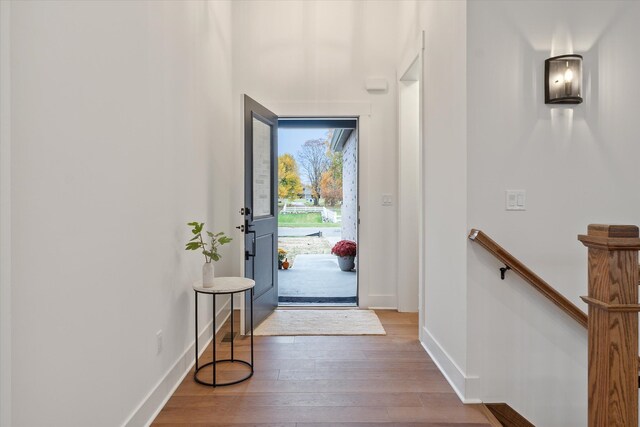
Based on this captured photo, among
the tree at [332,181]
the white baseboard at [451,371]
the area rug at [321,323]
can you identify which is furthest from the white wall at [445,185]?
the tree at [332,181]

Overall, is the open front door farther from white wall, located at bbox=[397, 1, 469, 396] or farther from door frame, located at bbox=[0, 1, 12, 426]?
door frame, located at bbox=[0, 1, 12, 426]

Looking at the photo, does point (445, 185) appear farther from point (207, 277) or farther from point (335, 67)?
point (335, 67)

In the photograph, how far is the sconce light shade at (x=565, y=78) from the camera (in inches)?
86.8

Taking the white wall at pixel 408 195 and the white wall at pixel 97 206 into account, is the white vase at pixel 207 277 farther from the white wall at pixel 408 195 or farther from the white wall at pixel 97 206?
the white wall at pixel 408 195

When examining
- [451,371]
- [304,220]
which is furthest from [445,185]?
[304,220]

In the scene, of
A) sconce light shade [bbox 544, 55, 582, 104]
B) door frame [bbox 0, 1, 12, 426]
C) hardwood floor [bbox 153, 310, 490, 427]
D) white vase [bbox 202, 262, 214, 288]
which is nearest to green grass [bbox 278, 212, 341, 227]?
hardwood floor [bbox 153, 310, 490, 427]

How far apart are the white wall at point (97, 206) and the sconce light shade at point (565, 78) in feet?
7.28

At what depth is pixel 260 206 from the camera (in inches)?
149

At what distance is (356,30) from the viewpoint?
4230 mm

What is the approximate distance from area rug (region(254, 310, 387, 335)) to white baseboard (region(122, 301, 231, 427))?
0.69 m

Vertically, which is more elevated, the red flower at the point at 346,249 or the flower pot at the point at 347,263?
the red flower at the point at 346,249

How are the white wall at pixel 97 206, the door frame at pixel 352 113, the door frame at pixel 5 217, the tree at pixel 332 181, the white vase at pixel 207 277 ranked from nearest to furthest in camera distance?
the door frame at pixel 5 217 → the white wall at pixel 97 206 → the white vase at pixel 207 277 → the door frame at pixel 352 113 → the tree at pixel 332 181

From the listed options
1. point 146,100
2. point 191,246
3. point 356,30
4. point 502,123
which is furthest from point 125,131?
point 356,30

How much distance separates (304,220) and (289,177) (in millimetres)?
1355
